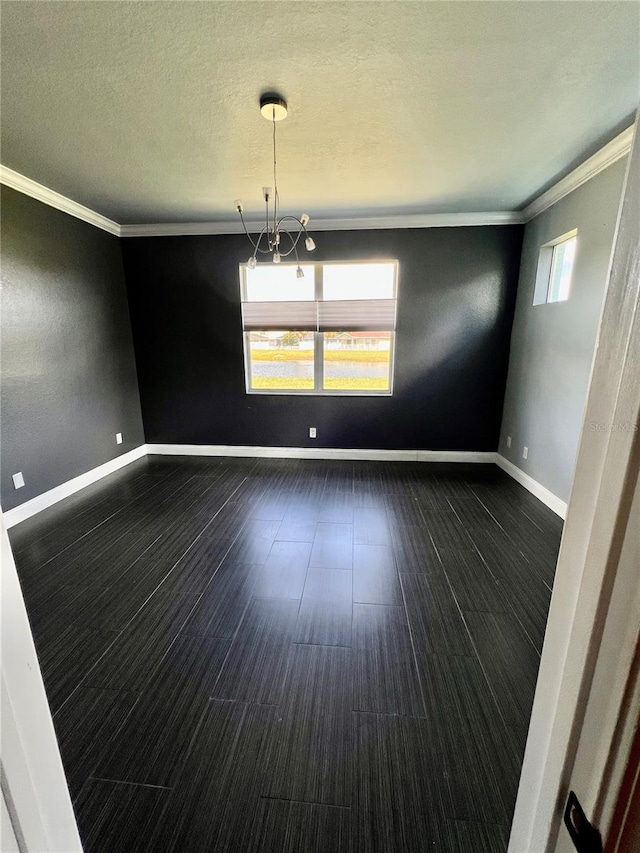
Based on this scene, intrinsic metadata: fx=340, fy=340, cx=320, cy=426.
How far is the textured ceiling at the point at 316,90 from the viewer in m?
1.38

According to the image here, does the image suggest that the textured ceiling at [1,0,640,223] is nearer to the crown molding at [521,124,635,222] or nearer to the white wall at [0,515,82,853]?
the crown molding at [521,124,635,222]

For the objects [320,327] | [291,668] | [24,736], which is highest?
[320,327]

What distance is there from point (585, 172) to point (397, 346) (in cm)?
202

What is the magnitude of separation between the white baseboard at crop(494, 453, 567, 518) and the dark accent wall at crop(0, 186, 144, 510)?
177 inches

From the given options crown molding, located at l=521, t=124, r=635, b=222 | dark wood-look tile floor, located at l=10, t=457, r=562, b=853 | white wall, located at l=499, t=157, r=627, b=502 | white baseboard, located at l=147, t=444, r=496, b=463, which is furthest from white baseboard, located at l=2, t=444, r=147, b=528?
crown molding, located at l=521, t=124, r=635, b=222

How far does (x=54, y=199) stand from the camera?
2998 mm

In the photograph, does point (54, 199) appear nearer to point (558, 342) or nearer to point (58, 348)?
point (58, 348)

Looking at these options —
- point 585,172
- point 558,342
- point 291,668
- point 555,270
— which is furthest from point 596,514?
point 555,270

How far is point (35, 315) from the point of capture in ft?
9.70

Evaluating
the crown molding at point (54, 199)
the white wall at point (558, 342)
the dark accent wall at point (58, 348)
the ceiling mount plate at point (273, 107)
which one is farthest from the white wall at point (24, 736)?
the crown molding at point (54, 199)

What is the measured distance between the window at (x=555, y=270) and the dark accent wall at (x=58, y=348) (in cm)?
449

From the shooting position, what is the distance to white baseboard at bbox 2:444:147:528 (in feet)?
9.18

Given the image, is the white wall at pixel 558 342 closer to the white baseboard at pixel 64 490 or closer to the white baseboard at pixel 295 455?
the white baseboard at pixel 295 455

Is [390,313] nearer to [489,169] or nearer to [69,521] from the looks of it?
[489,169]
